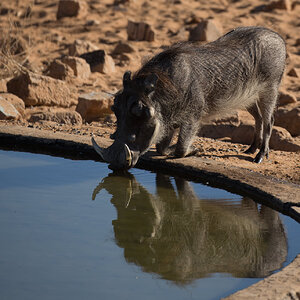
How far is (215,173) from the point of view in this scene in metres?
4.78

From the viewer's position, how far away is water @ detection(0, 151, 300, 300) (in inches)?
110

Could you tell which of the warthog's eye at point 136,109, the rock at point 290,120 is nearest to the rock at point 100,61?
the rock at point 290,120

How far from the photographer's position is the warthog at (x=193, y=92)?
4.86 meters

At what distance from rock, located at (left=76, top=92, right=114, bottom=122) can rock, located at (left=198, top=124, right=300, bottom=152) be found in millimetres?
1425

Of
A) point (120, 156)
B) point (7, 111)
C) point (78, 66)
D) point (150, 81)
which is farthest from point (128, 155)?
point (78, 66)

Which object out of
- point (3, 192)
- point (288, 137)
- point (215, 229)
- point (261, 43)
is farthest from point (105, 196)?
point (288, 137)

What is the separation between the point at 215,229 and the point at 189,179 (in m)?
1.19

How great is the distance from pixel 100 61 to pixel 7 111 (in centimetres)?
352

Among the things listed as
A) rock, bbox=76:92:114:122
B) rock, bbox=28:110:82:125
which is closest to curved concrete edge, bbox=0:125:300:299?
rock, bbox=28:110:82:125

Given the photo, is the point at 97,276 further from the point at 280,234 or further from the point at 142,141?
the point at 142,141

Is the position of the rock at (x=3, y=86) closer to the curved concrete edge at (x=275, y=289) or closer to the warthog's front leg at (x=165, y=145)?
the warthog's front leg at (x=165, y=145)

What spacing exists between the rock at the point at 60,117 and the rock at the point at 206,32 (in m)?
4.99

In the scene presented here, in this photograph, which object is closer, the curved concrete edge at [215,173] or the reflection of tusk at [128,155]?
the curved concrete edge at [215,173]

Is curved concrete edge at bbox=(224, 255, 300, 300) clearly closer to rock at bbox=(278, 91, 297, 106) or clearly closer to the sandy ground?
rock at bbox=(278, 91, 297, 106)
